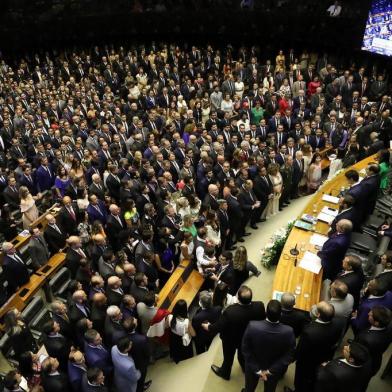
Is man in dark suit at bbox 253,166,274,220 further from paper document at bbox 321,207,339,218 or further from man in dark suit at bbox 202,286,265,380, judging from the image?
man in dark suit at bbox 202,286,265,380

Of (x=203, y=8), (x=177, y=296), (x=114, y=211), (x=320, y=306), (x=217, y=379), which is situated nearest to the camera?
(x=320, y=306)

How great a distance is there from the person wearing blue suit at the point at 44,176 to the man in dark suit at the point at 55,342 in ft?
16.2

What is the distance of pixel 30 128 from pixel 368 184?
8520 mm

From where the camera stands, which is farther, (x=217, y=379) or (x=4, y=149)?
(x=4, y=149)

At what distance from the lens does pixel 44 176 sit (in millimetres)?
9258

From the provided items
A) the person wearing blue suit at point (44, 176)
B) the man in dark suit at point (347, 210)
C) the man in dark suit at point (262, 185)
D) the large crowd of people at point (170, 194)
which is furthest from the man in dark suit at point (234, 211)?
the person wearing blue suit at point (44, 176)

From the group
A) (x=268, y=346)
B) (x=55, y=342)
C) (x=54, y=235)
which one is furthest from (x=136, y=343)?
(x=54, y=235)

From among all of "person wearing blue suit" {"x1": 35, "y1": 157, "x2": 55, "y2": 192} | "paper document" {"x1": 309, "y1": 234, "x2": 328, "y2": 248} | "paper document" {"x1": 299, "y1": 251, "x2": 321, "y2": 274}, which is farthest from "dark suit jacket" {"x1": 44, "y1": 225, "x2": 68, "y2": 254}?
"paper document" {"x1": 309, "y1": 234, "x2": 328, "y2": 248}

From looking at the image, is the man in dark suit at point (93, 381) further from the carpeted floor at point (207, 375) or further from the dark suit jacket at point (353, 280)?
the dark suit jacket at point (353, 280)

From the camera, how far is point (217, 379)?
17.4ft

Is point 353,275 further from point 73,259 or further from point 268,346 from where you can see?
point 73,259

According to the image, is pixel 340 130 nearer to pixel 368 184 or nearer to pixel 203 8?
pixel 368 184

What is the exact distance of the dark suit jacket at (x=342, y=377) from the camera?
373 cm

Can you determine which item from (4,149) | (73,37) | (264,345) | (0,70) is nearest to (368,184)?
(264,345)
